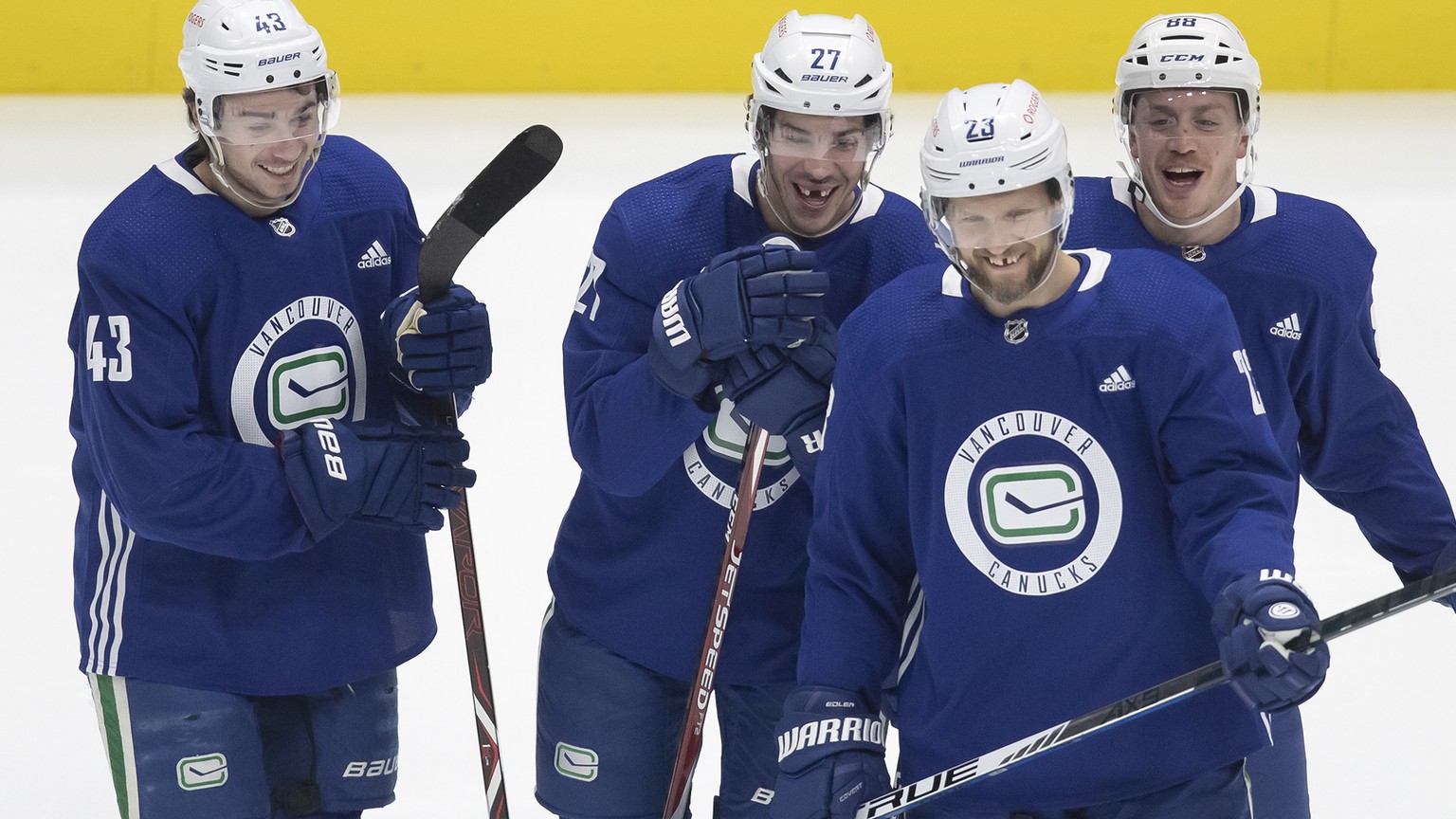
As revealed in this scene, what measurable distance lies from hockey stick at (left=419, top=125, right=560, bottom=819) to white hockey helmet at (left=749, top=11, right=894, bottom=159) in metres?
0.34

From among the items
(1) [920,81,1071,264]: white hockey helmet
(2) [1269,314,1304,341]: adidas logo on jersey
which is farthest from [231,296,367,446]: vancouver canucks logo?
(2) [1269,314,1304,341]: adidas logo on jersey

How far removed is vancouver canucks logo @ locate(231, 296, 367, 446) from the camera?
2.34m

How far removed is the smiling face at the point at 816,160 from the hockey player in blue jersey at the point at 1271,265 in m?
0.30

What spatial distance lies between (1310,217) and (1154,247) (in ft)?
0.62

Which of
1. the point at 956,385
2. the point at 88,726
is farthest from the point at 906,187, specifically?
the point at 956,385

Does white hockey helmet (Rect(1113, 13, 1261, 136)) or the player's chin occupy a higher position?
white hockey helmet (Rect(1113, 13, 1261, 136))

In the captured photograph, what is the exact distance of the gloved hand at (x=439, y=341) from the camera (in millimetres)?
2357

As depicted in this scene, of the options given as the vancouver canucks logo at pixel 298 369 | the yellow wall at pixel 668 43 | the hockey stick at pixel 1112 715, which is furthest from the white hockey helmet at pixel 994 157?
the yellow wall at pixel 668 43

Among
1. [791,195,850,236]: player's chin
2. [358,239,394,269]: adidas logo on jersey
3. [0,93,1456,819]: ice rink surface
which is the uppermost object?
[791,195,850,236]: player's chin

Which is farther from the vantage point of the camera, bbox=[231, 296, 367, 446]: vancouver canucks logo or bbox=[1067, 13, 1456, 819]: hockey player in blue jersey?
bbox=[231, 296, 367, 446]: vancouver canucks logo

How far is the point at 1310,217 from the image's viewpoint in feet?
7.37

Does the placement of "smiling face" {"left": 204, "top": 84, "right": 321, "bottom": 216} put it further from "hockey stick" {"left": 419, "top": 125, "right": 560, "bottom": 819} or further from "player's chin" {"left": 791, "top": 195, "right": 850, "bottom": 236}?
"player's chin" {"left": 791, "top": 195, "right": 850, "bottom": 236}

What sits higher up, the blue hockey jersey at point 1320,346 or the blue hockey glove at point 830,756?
the blue hockey jersey at point 1320,346

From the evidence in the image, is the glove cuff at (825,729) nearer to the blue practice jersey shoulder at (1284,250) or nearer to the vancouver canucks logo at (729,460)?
the vancouver canucks logo at (729,460)
